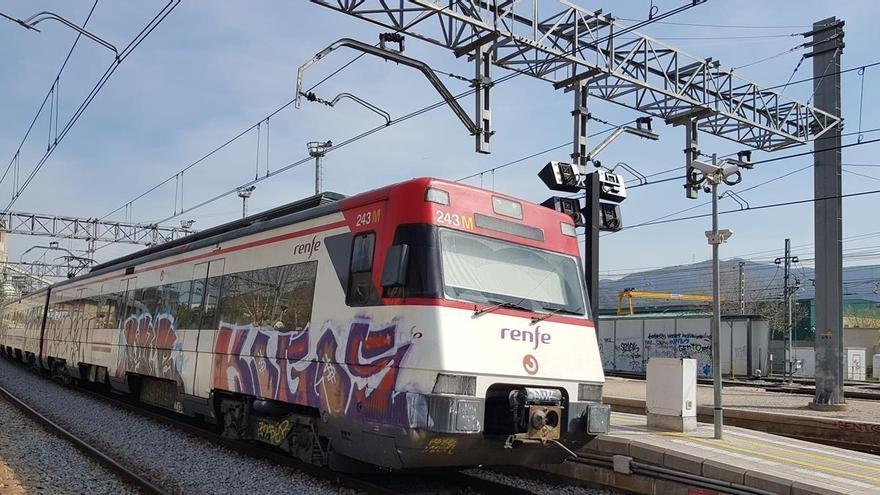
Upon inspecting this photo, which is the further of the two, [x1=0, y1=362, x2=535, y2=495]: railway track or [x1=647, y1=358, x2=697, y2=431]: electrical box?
[x1=647, y1=358, x2=697, y2=431]: electrical box

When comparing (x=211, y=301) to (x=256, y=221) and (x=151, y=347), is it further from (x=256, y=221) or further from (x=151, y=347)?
(x=151, y=347)

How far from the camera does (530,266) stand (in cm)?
774

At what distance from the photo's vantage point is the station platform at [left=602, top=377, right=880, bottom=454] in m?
13.0

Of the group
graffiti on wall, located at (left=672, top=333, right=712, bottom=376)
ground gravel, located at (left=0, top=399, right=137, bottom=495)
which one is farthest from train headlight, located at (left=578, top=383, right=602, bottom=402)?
graffiti on wall, located at (left=672, top=333, right=712, bottom=376)

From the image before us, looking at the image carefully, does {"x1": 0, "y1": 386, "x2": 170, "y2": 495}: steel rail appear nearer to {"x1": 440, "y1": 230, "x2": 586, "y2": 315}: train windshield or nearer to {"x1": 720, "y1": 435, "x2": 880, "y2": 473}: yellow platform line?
{"x1": 440, "y1": 230, "x2": 586, "y2": 315}: train windshield

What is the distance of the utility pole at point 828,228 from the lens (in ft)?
58.6

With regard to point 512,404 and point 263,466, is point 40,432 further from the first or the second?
point 512,404

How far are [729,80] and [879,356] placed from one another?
25784 mm

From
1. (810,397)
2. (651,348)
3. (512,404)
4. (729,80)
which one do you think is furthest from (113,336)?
(651,348)

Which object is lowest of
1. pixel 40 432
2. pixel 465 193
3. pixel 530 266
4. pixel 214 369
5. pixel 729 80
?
pixel 40 432

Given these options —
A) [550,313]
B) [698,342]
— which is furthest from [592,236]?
[698,342]

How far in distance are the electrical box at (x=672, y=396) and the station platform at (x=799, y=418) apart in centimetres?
346

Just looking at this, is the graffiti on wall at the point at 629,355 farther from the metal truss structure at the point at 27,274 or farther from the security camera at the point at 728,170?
the metal truss structure at the point at 27,274

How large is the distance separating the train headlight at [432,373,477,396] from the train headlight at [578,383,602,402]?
1565mm
